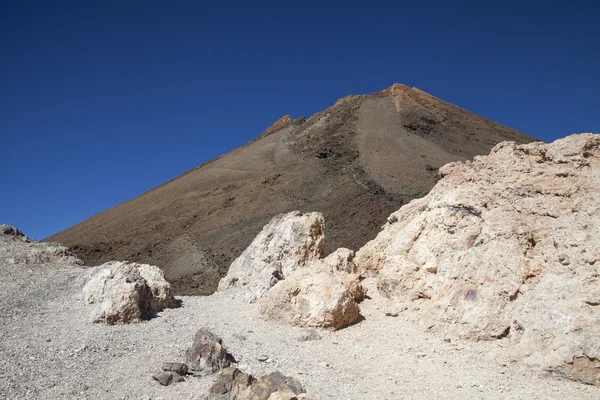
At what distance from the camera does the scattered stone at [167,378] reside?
259 inches

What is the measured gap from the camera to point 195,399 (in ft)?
20.1

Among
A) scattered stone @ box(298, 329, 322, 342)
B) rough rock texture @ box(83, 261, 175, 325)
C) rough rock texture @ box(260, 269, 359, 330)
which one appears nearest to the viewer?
scattered stone @ box(298, 329, 322, 342)

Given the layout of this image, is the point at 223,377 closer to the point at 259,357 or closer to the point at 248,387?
the point at 248,387

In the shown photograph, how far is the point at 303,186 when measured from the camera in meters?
37.2

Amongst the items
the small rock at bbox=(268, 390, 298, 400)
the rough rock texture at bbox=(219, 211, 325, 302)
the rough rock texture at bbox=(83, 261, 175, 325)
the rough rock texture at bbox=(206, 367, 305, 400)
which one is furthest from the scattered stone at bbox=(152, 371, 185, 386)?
the rough rock texture at bbox=(219, 211, 325, 302)

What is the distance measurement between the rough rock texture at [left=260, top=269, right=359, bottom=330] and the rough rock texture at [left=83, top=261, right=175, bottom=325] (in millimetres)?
2511

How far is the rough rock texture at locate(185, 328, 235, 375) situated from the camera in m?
7.04

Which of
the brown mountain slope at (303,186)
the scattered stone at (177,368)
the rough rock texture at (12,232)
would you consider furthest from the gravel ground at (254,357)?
the brown mountain slope at (303,186)

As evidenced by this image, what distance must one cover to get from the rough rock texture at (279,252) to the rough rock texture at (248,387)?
5.15 metres

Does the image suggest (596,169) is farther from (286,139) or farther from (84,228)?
(286,139)

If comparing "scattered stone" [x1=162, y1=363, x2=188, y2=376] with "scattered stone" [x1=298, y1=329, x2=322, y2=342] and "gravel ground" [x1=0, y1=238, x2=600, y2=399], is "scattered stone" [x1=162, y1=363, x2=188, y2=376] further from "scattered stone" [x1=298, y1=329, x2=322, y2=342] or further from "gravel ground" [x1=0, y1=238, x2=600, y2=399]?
"scattered stone" [x1=298, y1=329, x2=322, y2=342]

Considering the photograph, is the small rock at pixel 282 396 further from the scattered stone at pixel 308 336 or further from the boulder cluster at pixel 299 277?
the boulder cluster at pixel 299 277

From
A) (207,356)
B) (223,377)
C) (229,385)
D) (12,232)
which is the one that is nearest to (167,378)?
(207,356)

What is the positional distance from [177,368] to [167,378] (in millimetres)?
257
